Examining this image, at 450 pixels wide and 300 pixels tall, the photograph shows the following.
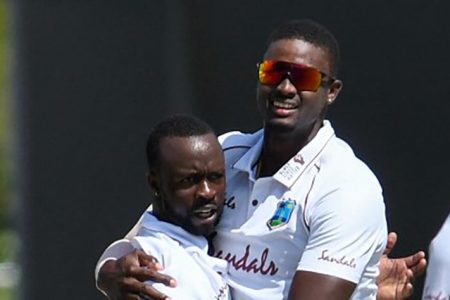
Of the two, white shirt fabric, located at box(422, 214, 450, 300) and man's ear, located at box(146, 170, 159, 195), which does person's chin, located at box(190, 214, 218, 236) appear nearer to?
man's ear, located at box(146, 170, 159, 195)

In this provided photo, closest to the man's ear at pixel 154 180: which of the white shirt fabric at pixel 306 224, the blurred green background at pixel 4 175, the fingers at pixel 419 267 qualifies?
the white shirt fabric at pixel 306 224

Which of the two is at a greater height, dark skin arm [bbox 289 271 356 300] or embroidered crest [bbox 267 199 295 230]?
embroidered crest [bbox 267 199 295 230]

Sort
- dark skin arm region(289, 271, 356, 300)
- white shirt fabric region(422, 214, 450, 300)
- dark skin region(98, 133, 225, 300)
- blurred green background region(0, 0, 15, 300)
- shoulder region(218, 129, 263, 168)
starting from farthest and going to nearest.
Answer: blurred green background region(0, 0, 15, 300) < shoulder region(218, 129, 263, 168) < dark skin region(98, 133, 225, 300) < dark skin arm region(289, 271, 356, 300) < white shirt fabric region(422, 214, 450, 300)

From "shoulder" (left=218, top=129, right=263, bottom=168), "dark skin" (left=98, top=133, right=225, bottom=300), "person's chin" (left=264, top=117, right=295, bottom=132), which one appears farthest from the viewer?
"shoulder" (left=218, top=129, right=263, bottom=168)

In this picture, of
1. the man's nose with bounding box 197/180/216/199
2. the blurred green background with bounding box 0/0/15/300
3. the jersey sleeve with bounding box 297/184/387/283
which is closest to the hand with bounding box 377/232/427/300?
the jersey sleeve with bounding box 297/184/387/283

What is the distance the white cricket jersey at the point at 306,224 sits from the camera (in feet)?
13.6

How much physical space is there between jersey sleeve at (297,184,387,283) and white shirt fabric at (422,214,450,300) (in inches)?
17.2

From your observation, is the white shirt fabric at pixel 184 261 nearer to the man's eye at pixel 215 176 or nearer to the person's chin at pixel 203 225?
the person's chin at pixel 203 225

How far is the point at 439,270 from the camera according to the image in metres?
3.69

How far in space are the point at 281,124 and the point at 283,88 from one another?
4.3 inches

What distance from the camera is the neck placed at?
4.41m

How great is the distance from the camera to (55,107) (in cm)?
679

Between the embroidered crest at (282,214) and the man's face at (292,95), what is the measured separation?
23 cm

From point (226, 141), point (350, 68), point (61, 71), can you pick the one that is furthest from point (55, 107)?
point (226, 141)
